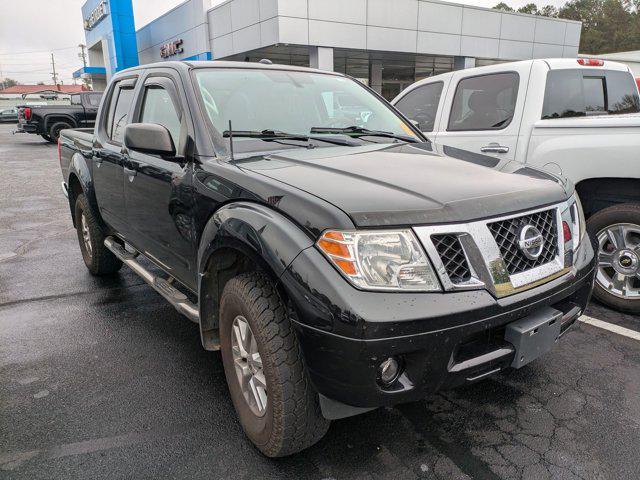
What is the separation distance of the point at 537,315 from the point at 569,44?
27.4m

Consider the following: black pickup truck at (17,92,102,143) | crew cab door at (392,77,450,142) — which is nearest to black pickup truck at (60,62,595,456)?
crew cab door at (392,77,450,142)

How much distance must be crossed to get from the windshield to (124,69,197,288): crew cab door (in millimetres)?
213

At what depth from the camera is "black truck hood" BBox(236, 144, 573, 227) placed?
188cm

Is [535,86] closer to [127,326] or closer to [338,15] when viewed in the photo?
[127,326]

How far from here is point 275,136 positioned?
9.30 feet

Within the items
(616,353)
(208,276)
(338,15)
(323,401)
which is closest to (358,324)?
(323,401)

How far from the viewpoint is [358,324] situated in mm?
1688

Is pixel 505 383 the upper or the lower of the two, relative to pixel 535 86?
lower

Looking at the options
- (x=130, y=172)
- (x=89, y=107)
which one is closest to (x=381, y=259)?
(x=130, y=172)

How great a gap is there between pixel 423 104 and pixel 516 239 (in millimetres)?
3656

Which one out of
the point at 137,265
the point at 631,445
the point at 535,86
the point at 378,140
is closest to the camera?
the point at 631,445

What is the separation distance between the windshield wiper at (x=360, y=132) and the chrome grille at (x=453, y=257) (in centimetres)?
143

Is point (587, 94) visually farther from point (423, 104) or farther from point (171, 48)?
point (171, 48)

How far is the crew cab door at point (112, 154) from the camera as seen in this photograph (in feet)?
12.0
